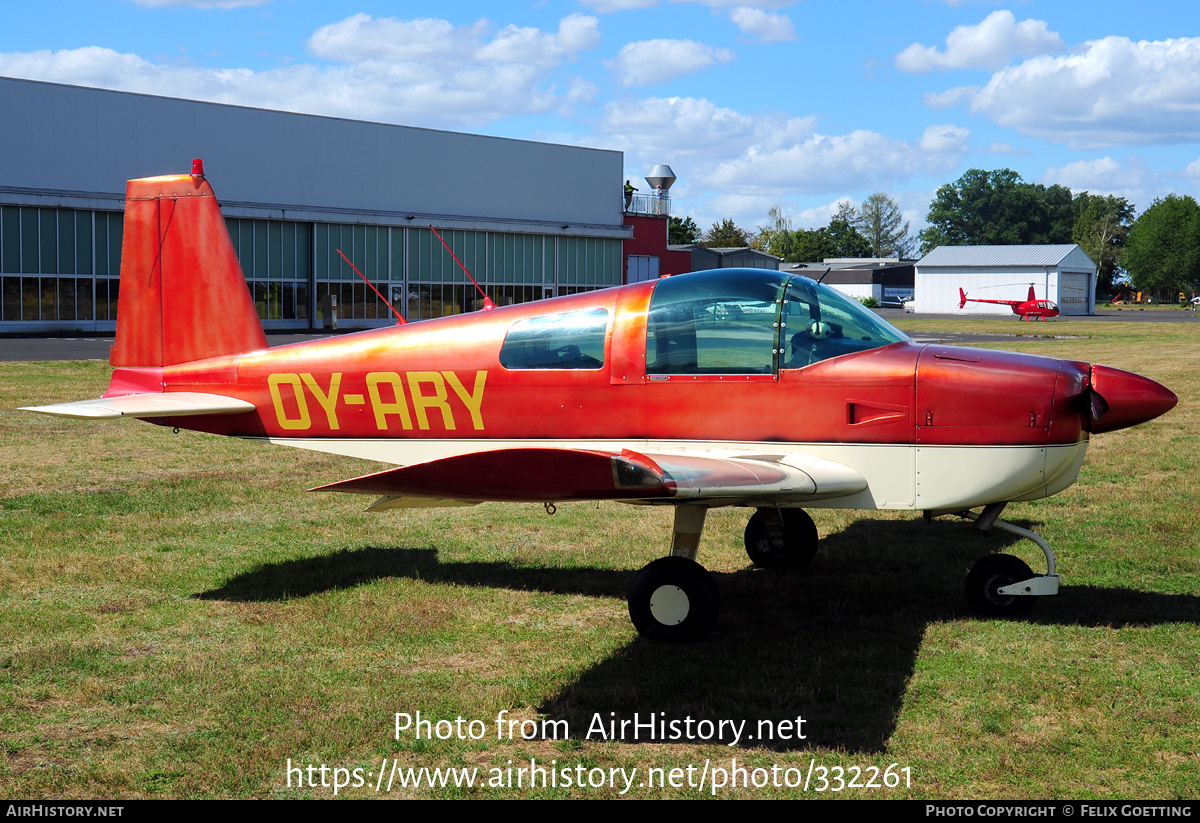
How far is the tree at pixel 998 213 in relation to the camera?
15875cm

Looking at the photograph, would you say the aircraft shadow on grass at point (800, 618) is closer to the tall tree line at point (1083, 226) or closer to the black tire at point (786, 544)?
the black tire at point (786, 544)

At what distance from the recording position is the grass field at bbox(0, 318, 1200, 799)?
14.9 ft

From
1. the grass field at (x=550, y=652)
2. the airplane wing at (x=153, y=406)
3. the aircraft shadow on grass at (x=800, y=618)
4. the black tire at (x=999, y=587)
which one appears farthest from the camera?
the airplane wing at (x=153, y=406)

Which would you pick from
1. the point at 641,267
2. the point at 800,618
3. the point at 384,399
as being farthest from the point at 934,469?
the point at 641,267

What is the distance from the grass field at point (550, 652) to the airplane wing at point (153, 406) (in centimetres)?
124

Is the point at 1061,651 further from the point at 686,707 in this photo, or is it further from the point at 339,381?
the point at 339,381

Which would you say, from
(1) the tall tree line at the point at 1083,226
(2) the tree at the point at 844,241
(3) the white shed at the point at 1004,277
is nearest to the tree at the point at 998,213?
(1) the tall tree line at the point at 1083,226

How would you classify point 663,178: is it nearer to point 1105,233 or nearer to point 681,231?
point 681,231

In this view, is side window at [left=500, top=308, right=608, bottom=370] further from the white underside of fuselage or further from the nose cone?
the nose cone

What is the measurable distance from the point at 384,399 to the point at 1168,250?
132 m

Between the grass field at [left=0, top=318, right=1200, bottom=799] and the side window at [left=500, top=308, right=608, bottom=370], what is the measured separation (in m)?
1.65

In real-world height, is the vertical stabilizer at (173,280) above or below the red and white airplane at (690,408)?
above

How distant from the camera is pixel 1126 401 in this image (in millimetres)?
5789

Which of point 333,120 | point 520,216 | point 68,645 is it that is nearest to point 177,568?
point 68,645
